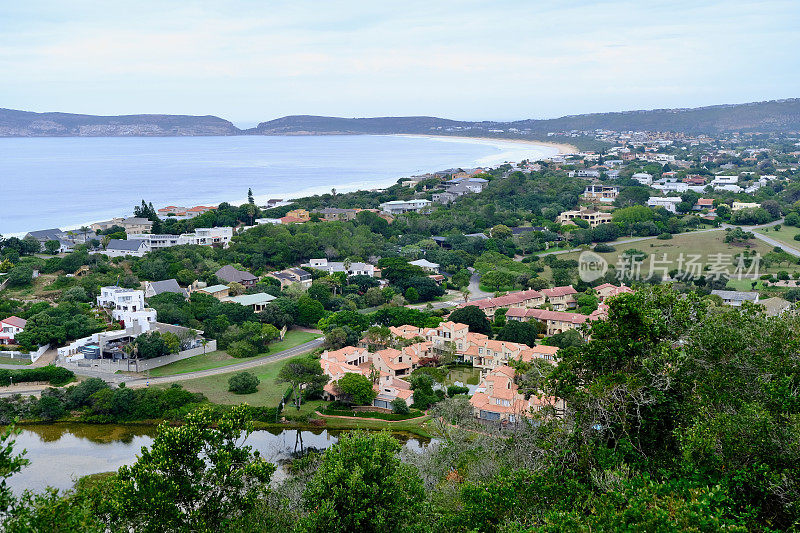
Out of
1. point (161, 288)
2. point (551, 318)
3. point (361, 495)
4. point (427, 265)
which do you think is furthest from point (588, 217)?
point (361, 495)

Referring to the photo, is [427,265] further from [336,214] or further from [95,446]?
[95,446]

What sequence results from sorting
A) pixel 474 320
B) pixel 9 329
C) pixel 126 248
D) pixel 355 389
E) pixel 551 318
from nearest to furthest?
1. pixel 355 389
2. pixel 9 329
3. pixel 474 320
4. pixel 551 318
5. pixel 126 248

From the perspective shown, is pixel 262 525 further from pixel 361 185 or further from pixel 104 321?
pixel 361 185

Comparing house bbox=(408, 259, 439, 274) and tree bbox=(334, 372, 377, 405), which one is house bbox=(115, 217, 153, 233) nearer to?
house bbox=(408, 259, 439, 274)

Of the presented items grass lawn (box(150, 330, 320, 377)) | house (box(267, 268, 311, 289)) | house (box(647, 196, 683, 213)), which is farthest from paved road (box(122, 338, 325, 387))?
house (box(647, 196, 683, 213))

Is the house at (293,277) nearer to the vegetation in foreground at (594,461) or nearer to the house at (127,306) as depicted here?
the house at (127,306)

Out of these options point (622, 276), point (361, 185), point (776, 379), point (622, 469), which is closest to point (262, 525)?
point (622, 469)
